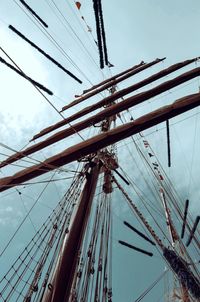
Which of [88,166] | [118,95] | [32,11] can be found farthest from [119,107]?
[32,11]

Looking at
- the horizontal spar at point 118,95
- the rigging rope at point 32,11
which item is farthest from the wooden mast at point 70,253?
the rigging rope at point 32,11

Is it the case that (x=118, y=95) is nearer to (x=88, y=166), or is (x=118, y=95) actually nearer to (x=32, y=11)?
(x=88, y=166)

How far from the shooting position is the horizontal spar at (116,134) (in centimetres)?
555

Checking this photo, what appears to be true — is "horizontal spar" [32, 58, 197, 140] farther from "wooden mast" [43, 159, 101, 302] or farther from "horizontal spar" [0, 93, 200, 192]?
"horizontal spar" [0, 93, 200, 192]

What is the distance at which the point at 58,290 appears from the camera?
453cm

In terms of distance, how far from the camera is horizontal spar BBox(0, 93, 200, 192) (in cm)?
555

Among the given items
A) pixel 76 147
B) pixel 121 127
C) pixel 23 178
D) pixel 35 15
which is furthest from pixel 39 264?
pixel 35 15

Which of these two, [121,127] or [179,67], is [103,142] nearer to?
[121,127]

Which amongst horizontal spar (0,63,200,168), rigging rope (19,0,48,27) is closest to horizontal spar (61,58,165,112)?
horizontal spar (0,63,200,168)

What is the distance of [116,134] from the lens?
5.64m

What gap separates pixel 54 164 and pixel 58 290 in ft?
7.76

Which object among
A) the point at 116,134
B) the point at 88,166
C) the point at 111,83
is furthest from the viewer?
the point at 111,83

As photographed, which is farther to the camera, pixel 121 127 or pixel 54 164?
pixel 54 164

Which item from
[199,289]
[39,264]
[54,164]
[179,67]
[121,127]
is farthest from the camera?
[179,67]
